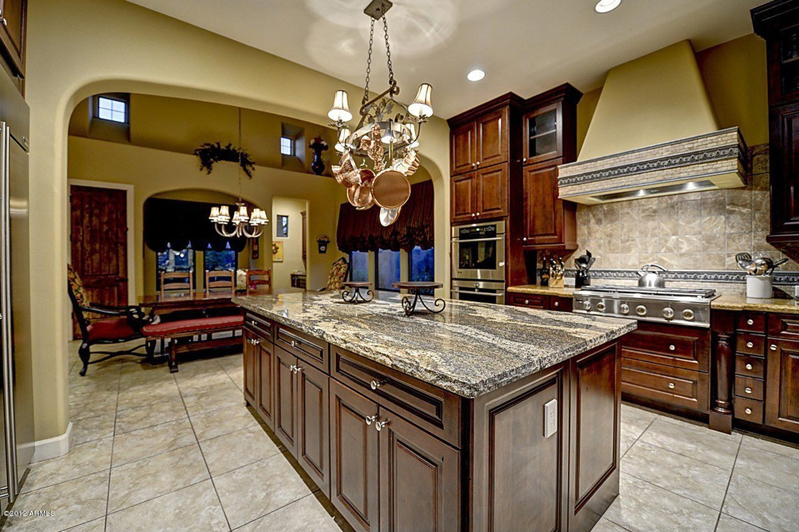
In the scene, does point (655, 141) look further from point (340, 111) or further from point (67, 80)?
point (67, 80)

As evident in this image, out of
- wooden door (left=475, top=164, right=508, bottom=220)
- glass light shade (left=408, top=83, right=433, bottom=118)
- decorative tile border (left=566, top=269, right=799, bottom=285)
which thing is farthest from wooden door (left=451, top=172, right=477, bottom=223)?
glass light shade (left=408, top=83, right=433, bottom=118)

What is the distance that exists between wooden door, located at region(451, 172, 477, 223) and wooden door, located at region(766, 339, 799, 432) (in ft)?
8.97

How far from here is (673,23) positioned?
2592mm

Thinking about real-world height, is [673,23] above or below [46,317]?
above

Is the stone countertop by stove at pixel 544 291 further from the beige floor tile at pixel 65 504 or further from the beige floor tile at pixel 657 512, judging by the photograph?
the beige floor tile at pixel 65 504

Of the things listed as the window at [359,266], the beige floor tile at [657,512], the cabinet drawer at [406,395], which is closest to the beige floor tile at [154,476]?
the cabinet drawer at [406,395]

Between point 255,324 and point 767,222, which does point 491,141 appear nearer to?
point 767,222

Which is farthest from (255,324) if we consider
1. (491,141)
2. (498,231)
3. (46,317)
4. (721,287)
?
(721,287)

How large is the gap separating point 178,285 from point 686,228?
19.7 feet

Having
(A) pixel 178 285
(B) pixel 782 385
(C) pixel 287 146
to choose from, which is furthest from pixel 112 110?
(B) pixel 782 385

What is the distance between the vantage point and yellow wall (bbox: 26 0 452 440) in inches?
80.9

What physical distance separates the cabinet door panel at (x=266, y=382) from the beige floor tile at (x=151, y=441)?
52 cm

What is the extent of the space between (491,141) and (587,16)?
1.57m

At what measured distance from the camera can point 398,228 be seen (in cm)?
572
